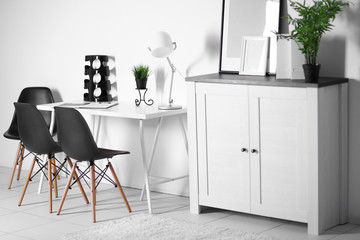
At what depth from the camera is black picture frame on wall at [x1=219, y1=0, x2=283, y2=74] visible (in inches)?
178

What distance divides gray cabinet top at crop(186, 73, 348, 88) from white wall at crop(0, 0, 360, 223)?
0.83 ft

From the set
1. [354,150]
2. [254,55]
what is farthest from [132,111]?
[354,150]

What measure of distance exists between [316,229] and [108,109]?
1917mm

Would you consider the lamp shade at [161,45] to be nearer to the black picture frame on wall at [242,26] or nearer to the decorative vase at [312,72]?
the black picture frame on wall at [242,26]

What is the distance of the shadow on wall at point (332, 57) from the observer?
4280 mm

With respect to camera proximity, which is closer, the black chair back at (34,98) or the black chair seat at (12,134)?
the black chair seat at (12,134)

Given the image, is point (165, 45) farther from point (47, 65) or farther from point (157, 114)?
point (47, 65)

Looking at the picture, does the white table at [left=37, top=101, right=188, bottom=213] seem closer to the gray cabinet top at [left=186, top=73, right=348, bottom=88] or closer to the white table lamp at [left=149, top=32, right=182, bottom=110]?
the white table lamp at [left=149, top=32, right=182, bottom=110]

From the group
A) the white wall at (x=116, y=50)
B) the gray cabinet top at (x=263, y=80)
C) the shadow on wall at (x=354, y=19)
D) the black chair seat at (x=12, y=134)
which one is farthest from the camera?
the black chair seat at (x=12, y=134)

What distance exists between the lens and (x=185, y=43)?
16.8 feet

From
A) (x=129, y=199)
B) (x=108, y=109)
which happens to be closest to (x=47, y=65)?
(x=108, y=109)

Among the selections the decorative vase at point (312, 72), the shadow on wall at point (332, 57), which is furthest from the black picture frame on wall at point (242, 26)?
the decorative vase at point (312, 72)

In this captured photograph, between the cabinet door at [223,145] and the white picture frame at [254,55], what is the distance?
11.8 inches

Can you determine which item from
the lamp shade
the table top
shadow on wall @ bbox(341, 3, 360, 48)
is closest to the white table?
the table top
